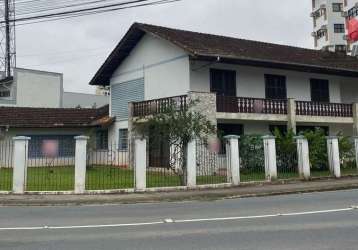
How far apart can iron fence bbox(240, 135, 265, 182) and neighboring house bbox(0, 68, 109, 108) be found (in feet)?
89.8

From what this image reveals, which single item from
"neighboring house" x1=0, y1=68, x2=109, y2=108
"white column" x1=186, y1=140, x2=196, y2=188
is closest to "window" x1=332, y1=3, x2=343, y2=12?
"neighboring house" x1=0, y1=68, x2=109, y2=108

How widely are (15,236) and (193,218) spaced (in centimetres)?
368

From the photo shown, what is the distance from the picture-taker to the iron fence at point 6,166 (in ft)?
56.9

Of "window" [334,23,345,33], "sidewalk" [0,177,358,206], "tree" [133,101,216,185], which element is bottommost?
"sidewalk" [0,177,358,206]

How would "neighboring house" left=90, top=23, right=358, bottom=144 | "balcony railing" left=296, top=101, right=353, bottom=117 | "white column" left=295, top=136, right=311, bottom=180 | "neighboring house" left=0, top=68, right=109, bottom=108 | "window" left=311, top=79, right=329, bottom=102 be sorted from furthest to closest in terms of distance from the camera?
1. "neighboring house" left=0, top=68, right=109, bottom=108
2. "window" left=311, top=79, right=329, bottom=102
3. "balcony railing" left=296, top=101, right=353, bottom=117
4. "neighboring house" left=90, top=23, right=358, bottom=144
5. "white column" left=295, top=136, right=311, bottom=180

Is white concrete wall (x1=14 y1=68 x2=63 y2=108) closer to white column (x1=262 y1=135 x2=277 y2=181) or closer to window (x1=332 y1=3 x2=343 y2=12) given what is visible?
white column (x1=262 y1=135 x2=277 y2=181)

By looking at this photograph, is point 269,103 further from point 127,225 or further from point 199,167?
point 127,225

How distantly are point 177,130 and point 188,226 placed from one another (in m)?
7.83

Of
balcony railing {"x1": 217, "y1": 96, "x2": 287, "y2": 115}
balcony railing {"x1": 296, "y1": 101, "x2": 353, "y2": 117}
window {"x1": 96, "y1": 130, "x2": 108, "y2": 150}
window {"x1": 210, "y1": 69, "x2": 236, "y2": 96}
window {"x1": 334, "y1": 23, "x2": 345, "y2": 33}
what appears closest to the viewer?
balcony railing {"x1": 217, "y1": 96, "x2": 287, "y2": 115}

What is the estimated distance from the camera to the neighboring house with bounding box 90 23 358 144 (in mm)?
24328

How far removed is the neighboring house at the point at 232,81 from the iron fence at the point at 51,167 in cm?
570

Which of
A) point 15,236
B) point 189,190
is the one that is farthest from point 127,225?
point 189,190

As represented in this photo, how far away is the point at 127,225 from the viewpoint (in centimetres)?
932

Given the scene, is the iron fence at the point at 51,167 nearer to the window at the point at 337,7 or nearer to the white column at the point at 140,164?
the white column at the point at 140,164
